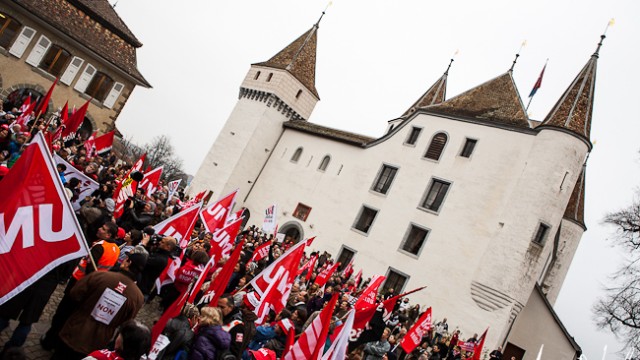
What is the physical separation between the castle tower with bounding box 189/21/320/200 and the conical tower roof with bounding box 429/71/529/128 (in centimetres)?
1208

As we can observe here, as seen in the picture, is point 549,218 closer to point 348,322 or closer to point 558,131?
point 558,131

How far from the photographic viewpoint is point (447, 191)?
22.5m

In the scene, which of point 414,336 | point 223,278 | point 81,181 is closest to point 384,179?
point 414,336

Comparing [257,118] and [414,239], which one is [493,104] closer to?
[414,239]

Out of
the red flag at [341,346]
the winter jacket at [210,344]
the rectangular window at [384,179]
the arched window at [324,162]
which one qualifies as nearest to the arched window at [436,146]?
the rectangular window at [384,179]

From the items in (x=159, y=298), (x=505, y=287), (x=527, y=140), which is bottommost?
(x=159, y=298)

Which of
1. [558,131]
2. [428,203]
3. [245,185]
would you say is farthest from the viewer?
[245,185]

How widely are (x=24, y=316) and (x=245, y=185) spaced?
89.8 feet

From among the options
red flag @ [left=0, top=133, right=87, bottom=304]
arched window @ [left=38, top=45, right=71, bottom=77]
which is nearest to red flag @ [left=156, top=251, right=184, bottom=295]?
red flag @ [left=0, top=133, right=87, bottom=304]

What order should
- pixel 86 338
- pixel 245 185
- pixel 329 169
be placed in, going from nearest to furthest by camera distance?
pixel 86 338
pixel 329 169
pixel 245 185

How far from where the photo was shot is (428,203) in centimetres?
2292

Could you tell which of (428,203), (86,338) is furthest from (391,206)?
(86,338)

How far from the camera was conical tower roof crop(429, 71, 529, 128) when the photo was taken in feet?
73.7

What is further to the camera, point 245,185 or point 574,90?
point 245,185
